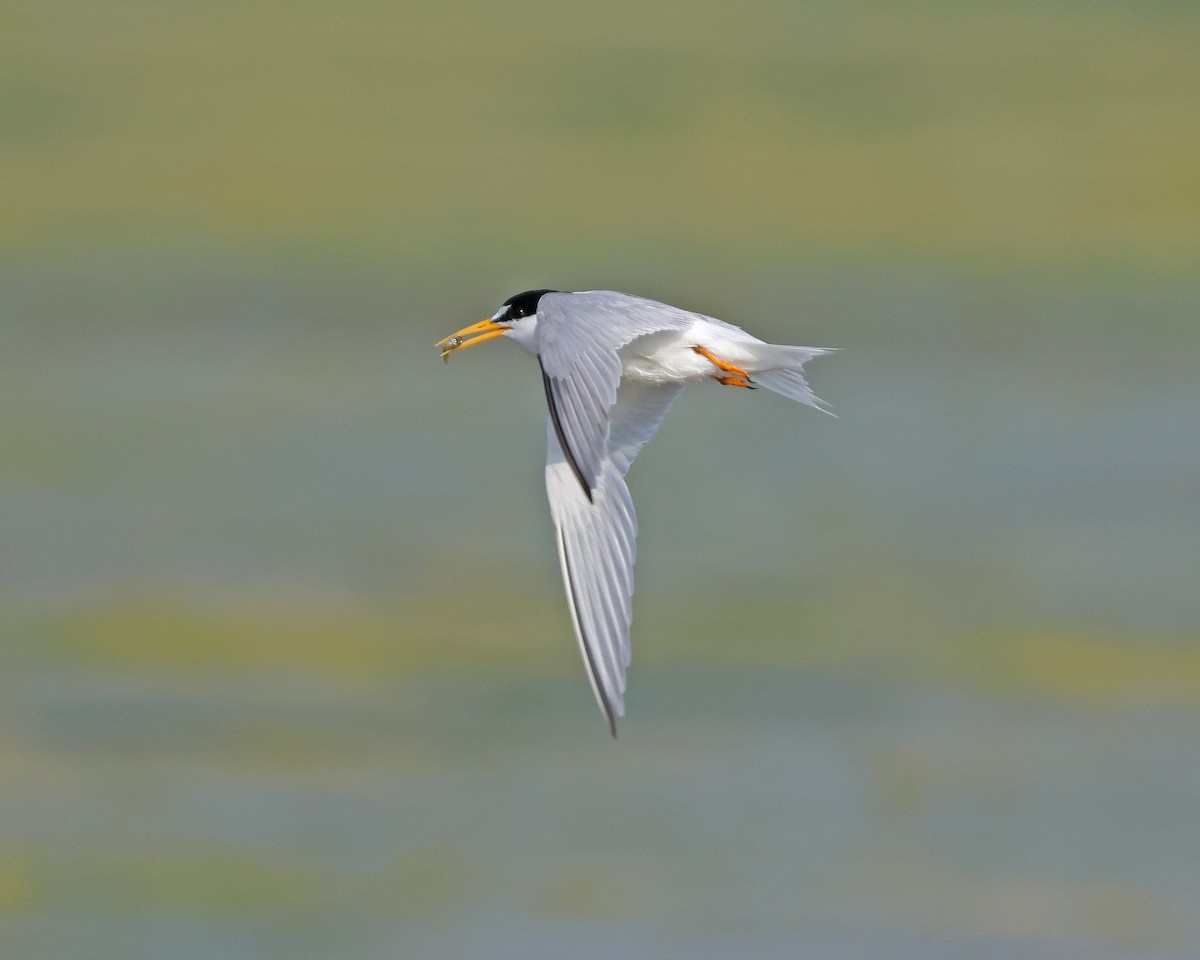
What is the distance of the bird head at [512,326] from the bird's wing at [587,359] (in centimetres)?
32

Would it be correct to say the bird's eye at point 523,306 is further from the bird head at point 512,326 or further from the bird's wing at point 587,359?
the bird's wing at point 587,359

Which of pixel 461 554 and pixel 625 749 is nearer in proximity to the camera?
pixel 625 749

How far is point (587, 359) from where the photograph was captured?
695 cm

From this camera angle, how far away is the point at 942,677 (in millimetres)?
12352

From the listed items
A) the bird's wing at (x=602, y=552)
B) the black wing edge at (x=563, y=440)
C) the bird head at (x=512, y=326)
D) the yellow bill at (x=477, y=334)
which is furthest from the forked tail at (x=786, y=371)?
the black wing edge at (x=563, y=440)

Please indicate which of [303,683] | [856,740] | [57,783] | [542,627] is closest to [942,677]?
[856,740]

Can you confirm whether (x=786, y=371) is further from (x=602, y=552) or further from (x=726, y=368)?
(x=602, y=552)

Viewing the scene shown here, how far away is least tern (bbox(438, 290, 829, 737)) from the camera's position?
22.4ft

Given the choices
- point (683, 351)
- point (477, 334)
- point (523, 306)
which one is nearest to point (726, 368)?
point (683, 351)

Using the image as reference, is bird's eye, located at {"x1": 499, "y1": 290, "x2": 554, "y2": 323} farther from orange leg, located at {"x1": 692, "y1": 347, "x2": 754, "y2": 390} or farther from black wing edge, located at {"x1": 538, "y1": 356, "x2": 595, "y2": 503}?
black wing edge, located at {"x1": 538, "y1": 356, "x2": 595, "y2": 503}

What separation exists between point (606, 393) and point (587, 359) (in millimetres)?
166

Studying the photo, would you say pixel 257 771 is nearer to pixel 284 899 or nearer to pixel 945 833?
pixel 284 899

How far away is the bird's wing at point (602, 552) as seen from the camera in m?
6.97

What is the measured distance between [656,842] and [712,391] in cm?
539
